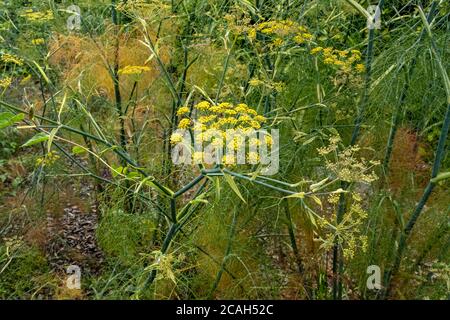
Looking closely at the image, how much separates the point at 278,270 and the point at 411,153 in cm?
102

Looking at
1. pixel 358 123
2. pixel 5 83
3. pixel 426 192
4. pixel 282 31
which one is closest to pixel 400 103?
pixel 358 123

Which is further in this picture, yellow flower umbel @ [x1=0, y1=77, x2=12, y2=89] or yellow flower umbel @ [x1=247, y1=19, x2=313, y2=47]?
yellow flower umbel @ [x1=247, y1=19, x2=313, y2=47]

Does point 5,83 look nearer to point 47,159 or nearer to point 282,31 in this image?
point 47,159

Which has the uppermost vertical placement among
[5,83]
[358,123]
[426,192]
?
[5,83]

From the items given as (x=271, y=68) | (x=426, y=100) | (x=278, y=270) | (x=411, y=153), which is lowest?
(x=278, y=270)

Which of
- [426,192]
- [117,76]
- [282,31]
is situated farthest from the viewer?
[117,76]

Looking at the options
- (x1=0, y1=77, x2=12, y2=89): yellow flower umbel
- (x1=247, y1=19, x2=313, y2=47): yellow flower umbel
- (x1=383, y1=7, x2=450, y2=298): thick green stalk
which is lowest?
(x1=383, y1=7, x2=450, y2=298): thick green stalk

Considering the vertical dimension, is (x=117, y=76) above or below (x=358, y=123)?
above

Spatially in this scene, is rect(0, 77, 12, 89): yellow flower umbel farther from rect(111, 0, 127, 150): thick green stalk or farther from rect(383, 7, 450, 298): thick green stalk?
rect(383, 7, 450, 298): thick green stalk

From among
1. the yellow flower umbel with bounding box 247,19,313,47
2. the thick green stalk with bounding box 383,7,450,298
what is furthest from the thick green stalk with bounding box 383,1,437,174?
the yellow flower umbel with bounding box 247,19,313,47
